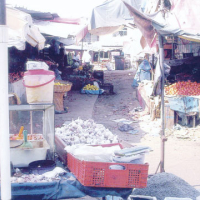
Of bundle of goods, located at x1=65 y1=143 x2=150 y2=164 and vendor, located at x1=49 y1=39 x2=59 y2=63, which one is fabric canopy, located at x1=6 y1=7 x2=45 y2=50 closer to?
bundle of goods, located at x1=65 y1=143 x2=150 y2=164

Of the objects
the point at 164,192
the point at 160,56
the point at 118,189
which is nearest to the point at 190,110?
the point at 160,56

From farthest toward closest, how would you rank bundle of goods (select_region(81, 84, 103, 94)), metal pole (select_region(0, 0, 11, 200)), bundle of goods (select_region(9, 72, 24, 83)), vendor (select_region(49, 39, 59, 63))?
vendor (select_region(49, 39, 59, 63)), bundle of goods (select_region(81, 84, 103, 94)), bundle of goods (select_region(9, 72, 24, 83)), metal pole (select_region(0, 0, 11, 200))

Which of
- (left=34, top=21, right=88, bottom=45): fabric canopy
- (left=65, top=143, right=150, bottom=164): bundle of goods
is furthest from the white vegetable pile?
(left=34, top=21, right=88, bottom=45): fabric canopy

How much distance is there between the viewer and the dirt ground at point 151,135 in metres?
5.75

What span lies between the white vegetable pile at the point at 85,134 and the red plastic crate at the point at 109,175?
79 cm

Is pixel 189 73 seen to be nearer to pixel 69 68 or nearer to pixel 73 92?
pixel 73 92

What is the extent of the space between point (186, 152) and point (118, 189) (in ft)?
14.5

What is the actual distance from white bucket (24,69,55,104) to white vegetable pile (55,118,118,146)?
2.07ft

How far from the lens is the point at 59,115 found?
32.7ft

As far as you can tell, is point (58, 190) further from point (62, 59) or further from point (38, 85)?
point (62, 59)

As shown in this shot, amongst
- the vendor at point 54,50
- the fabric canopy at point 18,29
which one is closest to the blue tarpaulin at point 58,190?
the fabric canopy at point 18,29

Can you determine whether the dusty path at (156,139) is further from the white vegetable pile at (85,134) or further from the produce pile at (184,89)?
the white vegetable pile at (85,134)

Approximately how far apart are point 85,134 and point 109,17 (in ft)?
14.4

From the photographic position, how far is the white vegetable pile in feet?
11.5
